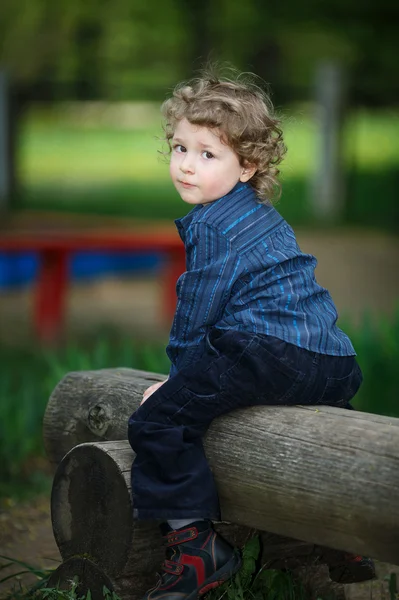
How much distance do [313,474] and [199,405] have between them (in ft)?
1.01

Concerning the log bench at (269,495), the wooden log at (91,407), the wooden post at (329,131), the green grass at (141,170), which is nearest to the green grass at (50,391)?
the green grass at (141,170)

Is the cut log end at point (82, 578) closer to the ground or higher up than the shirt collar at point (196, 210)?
closer to the ground

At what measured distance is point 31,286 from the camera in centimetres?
888

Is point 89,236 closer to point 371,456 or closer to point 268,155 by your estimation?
point 268,155

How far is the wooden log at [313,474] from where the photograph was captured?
6.77 feet

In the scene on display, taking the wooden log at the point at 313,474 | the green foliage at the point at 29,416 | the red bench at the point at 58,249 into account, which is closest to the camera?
the wooden log at the point at 313,474

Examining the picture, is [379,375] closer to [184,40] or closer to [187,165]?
[187,165]

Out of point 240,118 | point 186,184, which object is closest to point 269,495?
point 186,184

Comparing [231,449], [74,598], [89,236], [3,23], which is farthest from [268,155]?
[3,23]

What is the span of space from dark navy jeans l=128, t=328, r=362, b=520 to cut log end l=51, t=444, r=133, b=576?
71 millimetres

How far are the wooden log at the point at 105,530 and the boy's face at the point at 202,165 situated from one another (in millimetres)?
623

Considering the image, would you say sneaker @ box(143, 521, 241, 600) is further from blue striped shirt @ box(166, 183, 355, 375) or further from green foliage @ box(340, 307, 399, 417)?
green foliage @ box(340, 307, 399, 417)

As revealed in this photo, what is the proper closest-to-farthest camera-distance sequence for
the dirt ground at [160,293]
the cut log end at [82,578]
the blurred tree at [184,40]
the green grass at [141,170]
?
the cut log end at [82,578], the dirt ground at [160,293], the green grass at [141,170], the blurred tree at [184,40]

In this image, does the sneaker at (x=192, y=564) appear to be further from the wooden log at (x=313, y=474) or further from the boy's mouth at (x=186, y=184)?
the boy's mouth at (x=186, y=184)
